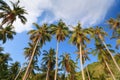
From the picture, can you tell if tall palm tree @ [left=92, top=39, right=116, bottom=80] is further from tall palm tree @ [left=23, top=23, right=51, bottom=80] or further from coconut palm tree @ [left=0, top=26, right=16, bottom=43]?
coconut palm tree @ [left=0, top=26, right=16, bottom=43]

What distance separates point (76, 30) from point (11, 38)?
671 inches

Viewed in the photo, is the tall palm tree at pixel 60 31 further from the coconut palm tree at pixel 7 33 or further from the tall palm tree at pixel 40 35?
the coconut palm tree at pixel 7 33

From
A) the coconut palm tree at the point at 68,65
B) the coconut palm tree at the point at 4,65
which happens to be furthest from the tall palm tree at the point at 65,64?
the coconut palm tree at the point at 4,65

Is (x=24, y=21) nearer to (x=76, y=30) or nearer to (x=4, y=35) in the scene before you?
(x=4, y=35)

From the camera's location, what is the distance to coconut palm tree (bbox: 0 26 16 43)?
49594 mm

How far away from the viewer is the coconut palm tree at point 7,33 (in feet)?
163

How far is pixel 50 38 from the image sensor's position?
5272 cm

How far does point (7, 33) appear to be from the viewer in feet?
167

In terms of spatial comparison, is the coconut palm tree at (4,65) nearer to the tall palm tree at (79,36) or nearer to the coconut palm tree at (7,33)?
the coconut palm tree at (7,33)

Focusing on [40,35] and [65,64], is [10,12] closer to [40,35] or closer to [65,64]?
[40,35]

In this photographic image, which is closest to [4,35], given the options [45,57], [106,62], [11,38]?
[11,38]

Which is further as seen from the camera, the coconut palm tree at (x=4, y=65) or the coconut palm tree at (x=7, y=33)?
the coconut palm tree at (x=4, y=65)

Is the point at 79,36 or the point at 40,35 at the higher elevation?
the point at 40,35

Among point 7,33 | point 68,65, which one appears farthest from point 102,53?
point 7,33
